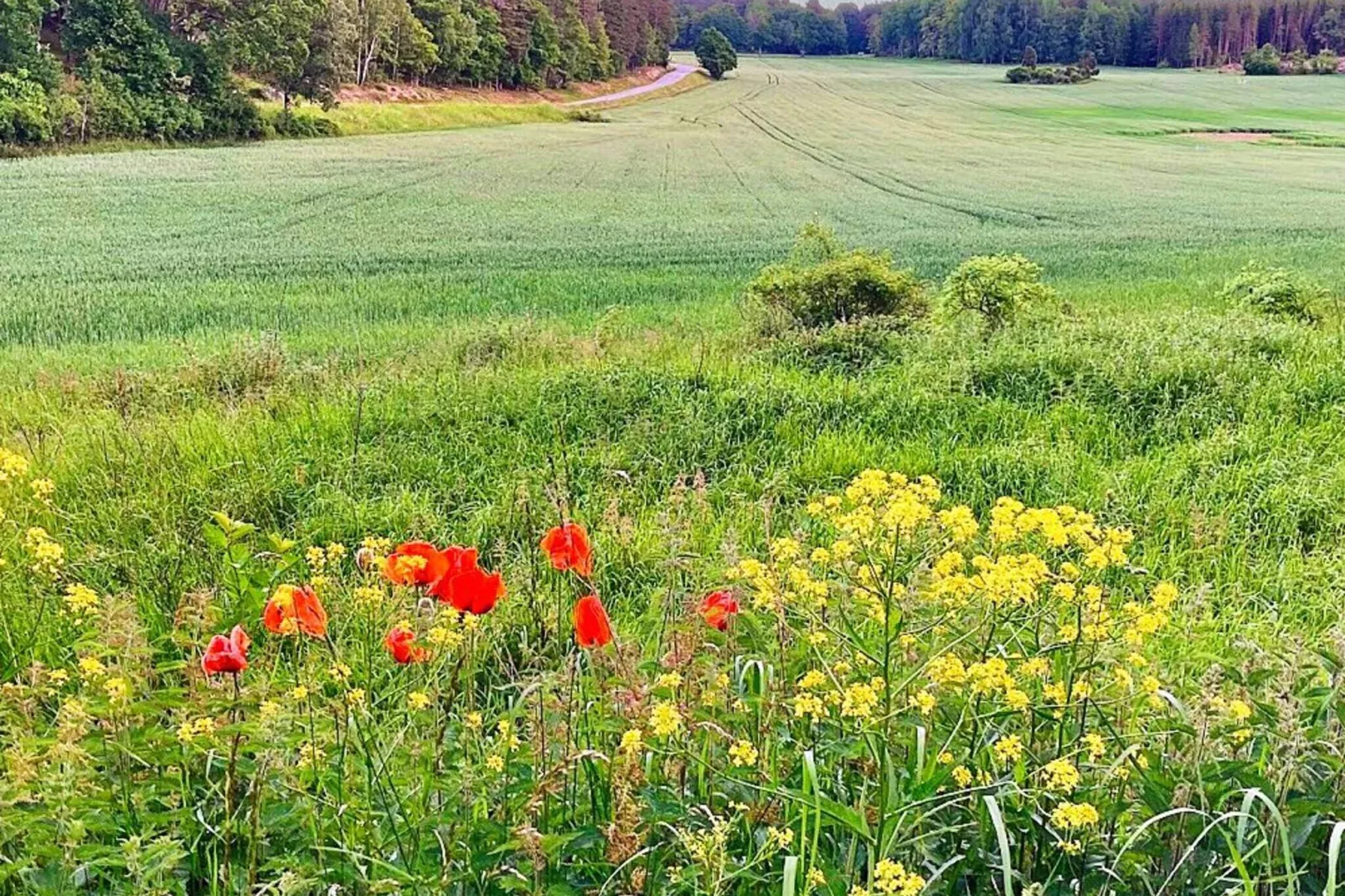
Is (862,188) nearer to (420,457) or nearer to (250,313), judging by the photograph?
(250,313)

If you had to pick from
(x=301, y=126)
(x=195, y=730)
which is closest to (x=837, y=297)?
(x=195, y=730)

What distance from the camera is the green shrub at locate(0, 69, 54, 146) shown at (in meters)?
30.2

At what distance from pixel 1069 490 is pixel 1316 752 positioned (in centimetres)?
297

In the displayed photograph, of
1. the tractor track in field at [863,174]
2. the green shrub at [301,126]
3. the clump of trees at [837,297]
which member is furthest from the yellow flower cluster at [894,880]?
the green shrub at [301,126]

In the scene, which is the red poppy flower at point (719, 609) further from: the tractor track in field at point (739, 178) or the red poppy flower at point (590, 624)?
the tractor track in field at point (739, 178)

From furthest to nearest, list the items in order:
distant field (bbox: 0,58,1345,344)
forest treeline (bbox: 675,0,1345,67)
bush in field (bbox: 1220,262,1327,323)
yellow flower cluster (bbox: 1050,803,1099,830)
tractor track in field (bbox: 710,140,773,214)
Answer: forest treeline (bbox: 675,0,1345,67) < tractor track in field (bbox: 710,140,773,214) < distant field (bbox: 0,58,1345,344) < bush in field (bbox: 1220,262,1327,323) < yellow flower cluster (bbox: 1050,803,1099,830)

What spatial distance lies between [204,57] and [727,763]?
1699 inches

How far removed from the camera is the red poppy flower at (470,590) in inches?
71.9

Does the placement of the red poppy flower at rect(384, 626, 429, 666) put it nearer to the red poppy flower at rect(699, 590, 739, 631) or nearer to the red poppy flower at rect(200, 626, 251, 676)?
the red poppy flower at rect(200, 626, 251, 676)

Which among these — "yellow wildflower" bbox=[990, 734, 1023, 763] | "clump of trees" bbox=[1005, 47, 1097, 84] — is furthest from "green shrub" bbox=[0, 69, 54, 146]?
"clump of trees" bbox=[1005, 47, 1097, 84]

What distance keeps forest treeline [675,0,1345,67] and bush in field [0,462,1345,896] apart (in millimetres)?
88344

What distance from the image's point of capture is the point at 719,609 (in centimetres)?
211

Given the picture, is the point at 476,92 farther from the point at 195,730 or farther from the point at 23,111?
the point at 195,730

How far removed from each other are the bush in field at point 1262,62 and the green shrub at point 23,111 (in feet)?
252
